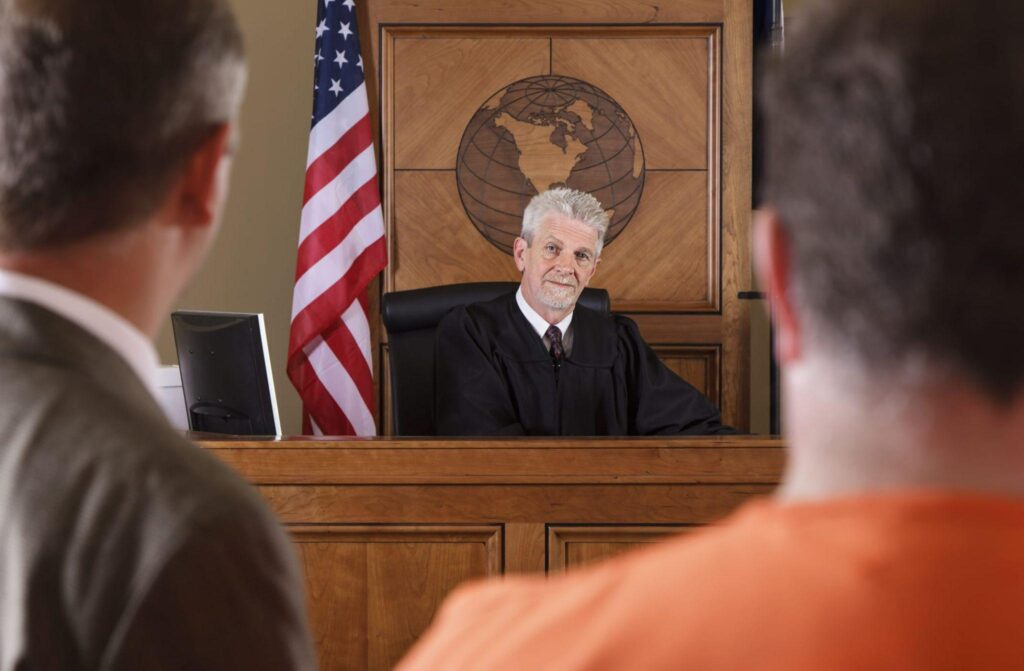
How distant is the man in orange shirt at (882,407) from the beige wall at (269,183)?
18.8 ft

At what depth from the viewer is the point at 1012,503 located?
510 millimetres

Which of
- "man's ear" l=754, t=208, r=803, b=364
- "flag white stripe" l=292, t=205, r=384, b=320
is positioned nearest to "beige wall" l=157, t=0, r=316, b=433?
"flag white stripe" l=292, t=205, r=384, b=320

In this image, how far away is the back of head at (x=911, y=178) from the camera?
49 centimetres

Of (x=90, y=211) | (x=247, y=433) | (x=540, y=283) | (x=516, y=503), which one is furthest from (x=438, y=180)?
(x=90, y=211)

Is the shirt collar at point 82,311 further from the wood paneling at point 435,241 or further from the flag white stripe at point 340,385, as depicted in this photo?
the wood paneling at point 435,241

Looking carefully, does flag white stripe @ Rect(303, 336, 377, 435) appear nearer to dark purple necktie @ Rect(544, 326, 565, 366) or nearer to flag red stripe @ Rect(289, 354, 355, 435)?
flag red stripe @ Rect(289, 354, 355, 435)

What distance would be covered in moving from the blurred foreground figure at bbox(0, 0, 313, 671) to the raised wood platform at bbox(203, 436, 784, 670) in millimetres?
2153

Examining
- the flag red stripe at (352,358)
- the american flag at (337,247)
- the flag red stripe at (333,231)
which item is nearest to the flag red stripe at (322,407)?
the american flag at (337,247)

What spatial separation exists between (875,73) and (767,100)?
67 mm

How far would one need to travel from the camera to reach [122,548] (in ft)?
2.34

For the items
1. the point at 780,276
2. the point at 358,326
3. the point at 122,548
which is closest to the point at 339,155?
the point at 358,326

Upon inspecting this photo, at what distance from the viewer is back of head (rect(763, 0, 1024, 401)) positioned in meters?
0.49

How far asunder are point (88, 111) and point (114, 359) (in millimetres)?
163

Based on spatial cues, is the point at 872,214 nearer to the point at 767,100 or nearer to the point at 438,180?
the point at 767,100
